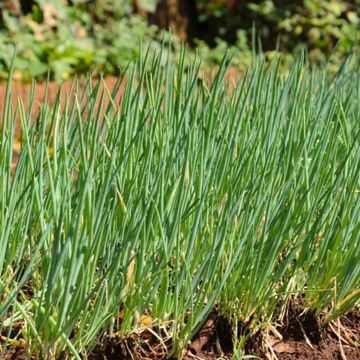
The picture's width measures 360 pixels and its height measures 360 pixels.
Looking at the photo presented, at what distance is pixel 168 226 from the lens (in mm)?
Answer: 1485

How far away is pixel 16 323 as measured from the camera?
155 centimetres

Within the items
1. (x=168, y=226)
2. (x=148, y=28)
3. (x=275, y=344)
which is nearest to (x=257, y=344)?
(x=275, y=344)

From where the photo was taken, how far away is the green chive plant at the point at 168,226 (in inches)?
53.2

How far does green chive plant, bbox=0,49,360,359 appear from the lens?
1.35m

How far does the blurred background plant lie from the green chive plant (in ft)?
10.8

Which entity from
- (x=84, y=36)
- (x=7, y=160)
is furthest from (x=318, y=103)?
(x=84, y=36)

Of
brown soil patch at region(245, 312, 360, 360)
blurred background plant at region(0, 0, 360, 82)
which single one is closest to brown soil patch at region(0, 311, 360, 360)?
brown soil patch at region(245, 312, 360, 360)

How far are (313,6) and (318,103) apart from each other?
5269mm

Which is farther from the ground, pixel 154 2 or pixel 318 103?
pixel 318 103

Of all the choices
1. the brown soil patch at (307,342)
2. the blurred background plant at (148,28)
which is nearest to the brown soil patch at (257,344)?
the brown soil patch at (307,342)

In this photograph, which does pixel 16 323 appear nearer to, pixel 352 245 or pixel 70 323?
pixel 70 323

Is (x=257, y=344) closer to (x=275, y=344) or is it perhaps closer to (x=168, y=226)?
(x=275, y=344)

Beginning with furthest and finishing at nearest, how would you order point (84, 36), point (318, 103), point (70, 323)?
point (84, 36) < point (318, 103) < point (70, 323)

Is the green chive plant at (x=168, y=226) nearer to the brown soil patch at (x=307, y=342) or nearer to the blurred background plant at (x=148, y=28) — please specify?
the brown soil patch at (x=307, y=342)
